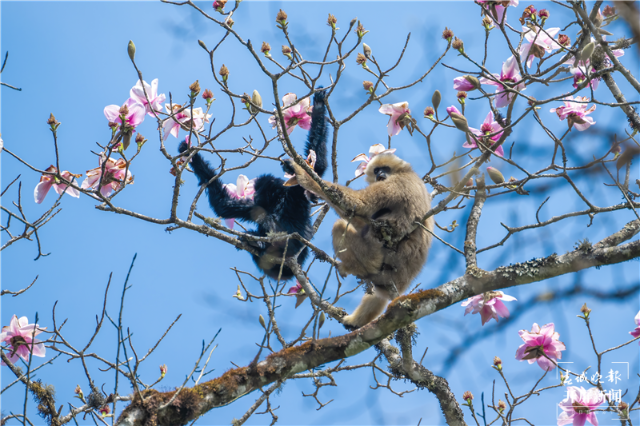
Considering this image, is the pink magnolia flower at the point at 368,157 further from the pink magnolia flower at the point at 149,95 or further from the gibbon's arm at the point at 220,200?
the pink magnolia flower at the point at 149,95

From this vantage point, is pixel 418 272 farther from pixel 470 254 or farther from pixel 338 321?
pixel 470 254

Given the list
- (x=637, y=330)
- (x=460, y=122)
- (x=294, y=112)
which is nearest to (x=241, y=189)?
(x=294, y=112)

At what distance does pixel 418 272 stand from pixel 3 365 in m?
4.14

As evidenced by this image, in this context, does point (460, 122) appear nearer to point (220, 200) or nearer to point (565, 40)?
point (565, 40)

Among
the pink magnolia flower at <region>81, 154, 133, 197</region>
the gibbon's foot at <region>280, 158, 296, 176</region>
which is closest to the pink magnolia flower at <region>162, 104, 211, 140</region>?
the pink magnolia flower at <region>81, 154, 133, 197</region>

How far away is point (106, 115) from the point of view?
13.0 ft

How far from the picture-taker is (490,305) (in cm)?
417

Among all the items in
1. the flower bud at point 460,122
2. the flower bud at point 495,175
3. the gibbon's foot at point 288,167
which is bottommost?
the flower bud at point 495,175

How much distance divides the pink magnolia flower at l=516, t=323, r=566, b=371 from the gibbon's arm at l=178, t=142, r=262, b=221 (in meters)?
3.61

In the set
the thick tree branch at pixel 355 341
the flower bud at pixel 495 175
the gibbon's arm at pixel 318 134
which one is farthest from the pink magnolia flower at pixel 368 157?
the thick tree branch at pixel 355 341

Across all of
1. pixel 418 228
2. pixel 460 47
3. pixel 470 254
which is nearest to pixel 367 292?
pixel 418 228

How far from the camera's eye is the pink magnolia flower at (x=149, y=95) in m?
4.22

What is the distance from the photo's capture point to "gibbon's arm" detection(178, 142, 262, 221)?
20.6 ft

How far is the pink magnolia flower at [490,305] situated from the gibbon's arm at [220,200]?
10.4 feet
